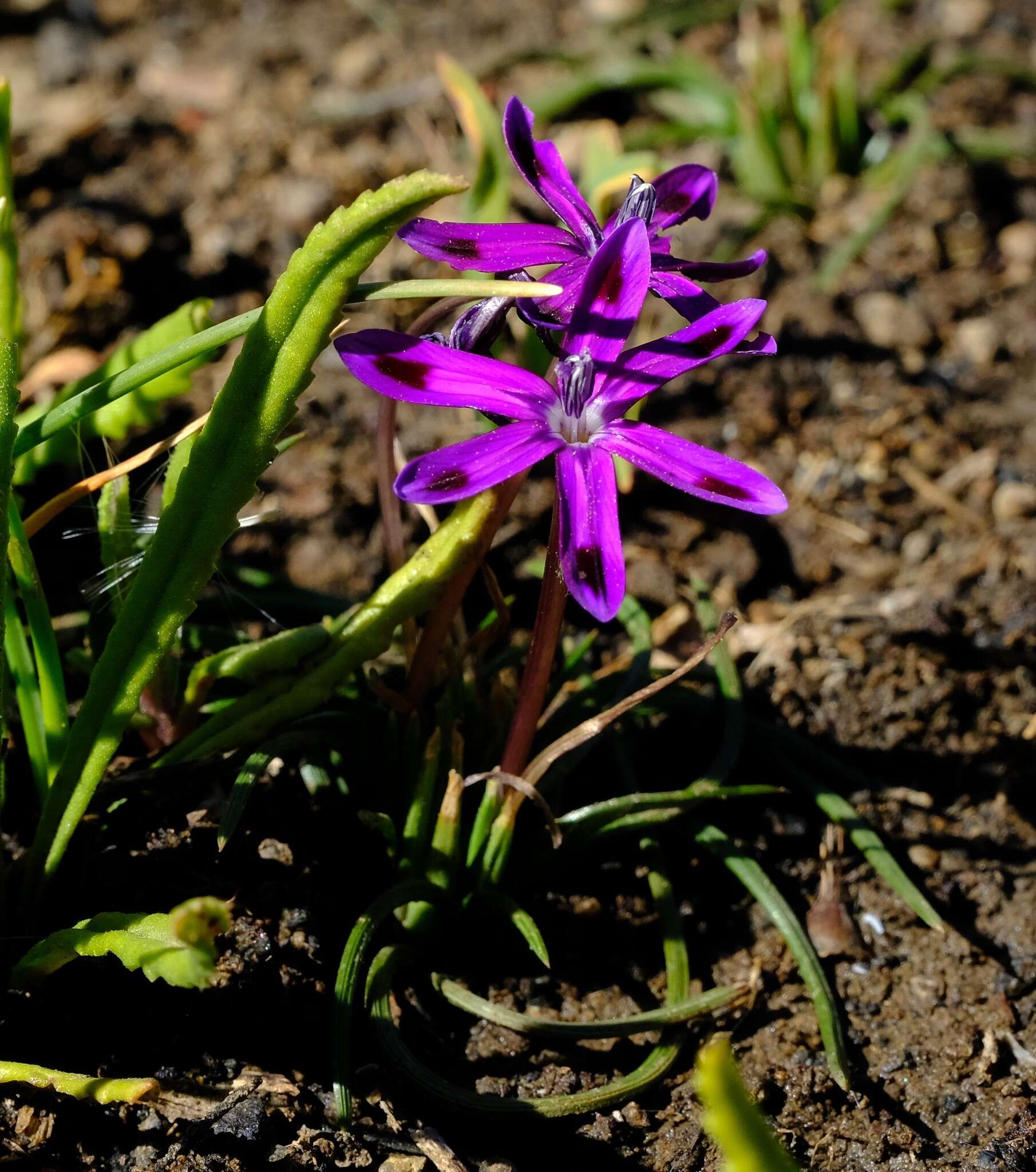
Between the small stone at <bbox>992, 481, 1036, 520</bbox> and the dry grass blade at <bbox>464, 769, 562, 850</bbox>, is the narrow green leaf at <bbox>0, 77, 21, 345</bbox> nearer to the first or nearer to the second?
the dry grass blade at <bbox>464, 769, 562, 850</bbox>

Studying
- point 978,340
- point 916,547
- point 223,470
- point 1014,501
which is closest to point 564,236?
point 223,470

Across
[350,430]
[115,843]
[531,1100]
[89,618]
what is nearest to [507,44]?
[350,430]

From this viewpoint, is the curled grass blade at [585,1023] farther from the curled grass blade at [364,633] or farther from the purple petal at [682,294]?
the purple petal at [682,294]

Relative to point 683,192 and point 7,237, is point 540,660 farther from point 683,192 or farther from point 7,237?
point 7,237

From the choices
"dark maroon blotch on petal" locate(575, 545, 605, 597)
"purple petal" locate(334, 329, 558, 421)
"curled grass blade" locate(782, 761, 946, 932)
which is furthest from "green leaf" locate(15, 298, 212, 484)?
"curled grass blade" locate(782, 761, 946, 932)

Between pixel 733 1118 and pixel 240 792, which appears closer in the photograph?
pixel 733 1118

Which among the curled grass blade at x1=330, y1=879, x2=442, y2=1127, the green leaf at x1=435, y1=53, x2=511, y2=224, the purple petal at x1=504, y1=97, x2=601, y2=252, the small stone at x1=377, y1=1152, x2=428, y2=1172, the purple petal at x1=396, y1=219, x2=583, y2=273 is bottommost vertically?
the small stone at x1=377, y1=1152, x2=428, y2=1172

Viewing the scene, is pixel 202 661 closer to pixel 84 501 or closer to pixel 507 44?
pixel 84 501
